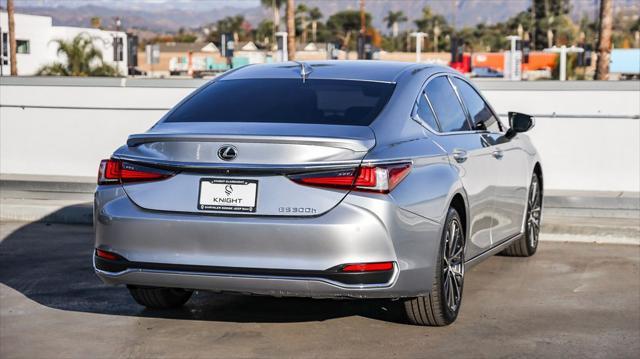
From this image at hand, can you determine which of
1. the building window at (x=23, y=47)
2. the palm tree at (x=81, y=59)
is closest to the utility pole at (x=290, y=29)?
the palm tree at (x=81, y=59)

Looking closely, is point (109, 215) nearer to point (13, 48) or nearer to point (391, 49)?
point (13, 48)

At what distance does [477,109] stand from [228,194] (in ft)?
9.27

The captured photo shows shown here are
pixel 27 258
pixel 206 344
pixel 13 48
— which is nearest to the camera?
pixel 206 344

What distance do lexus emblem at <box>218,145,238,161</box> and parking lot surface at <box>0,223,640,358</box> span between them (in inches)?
40.8

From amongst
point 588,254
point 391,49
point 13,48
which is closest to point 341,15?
point 391,49

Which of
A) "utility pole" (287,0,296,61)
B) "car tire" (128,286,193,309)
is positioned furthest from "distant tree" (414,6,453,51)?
"car tire" (128,286,193,309)

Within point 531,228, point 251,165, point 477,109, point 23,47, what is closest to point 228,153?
point 251,165

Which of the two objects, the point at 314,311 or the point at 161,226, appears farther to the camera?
the point at 314,311

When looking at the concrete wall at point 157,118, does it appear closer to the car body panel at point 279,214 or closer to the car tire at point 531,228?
the car tire at point 531,228

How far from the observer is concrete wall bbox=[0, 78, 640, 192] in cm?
1343

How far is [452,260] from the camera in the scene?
700cm

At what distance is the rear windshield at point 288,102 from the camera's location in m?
6.55

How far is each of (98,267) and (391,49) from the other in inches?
6892

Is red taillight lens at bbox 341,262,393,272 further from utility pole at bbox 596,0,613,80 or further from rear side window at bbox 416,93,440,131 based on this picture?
utility pole at bbox 596,0,613,80
